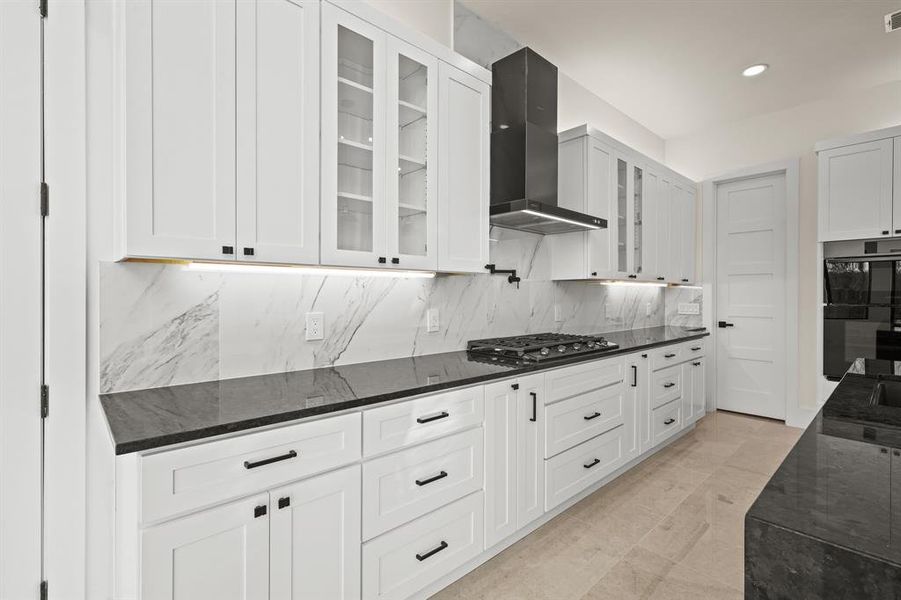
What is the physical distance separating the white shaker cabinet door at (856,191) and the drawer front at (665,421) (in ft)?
6.68

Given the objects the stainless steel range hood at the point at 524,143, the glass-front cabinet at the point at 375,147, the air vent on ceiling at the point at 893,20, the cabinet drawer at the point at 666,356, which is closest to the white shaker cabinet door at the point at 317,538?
the glass-front cabinet at the point at 375,147

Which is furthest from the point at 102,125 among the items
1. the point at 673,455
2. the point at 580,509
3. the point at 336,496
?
the point at 673,455

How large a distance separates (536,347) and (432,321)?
2.05ft

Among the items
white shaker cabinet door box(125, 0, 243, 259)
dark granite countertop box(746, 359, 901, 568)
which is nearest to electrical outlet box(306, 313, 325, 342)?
white shaker cabinet door box(125, 0, 243, 259)

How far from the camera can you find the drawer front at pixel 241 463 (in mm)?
1140

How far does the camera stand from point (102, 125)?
62.5 inches

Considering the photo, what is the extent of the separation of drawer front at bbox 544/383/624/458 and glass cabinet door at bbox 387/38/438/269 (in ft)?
3.49

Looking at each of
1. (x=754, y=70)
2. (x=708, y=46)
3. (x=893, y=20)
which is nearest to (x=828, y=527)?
(x=893, y=20)

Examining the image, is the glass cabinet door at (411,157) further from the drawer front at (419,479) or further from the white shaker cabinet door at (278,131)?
the drawer front at (419,479)

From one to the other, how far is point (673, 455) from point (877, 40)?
11.2 feet

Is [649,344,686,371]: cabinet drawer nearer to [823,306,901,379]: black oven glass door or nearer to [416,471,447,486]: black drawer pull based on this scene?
[823,306,901,379]: black oven glass door

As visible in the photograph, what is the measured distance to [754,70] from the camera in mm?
3625

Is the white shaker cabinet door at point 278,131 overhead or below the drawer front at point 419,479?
overhead

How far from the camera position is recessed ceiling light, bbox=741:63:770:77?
3.57 metres
